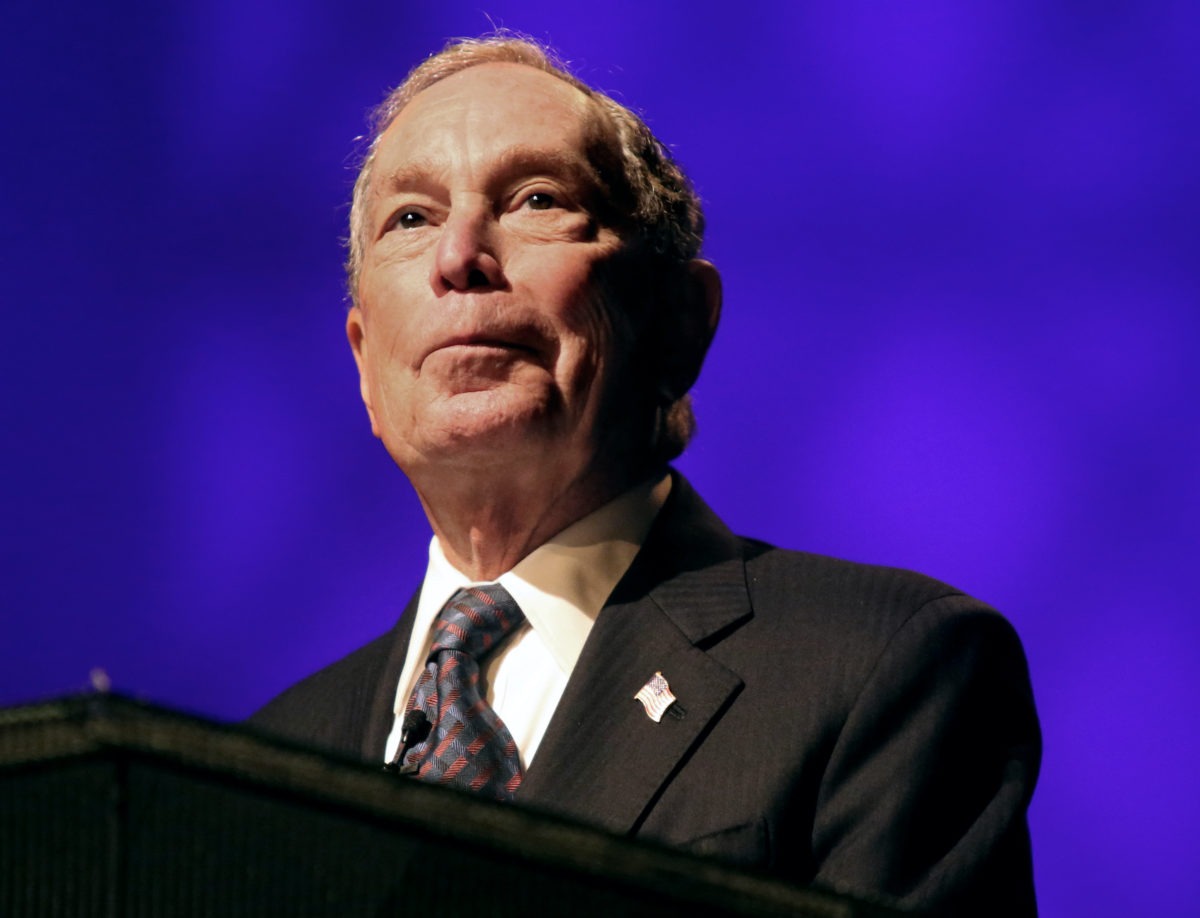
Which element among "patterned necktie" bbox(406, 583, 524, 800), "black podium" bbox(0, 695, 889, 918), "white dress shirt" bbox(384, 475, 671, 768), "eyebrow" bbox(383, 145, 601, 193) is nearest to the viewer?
"black podium" bbox(0, 695, 889, 918)

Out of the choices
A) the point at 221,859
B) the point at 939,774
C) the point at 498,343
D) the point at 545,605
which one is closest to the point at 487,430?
the point at 498,343

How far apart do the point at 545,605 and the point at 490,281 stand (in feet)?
1.25

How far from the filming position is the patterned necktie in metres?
1.84

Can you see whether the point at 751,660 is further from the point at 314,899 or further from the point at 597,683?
the point at 314,899

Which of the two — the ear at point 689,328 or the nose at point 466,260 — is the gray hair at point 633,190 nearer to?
the ear at point 689,328

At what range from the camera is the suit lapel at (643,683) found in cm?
179

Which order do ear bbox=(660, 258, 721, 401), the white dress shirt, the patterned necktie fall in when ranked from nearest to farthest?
the patterned necktie, the white dress shirt, ear bbox=(660, 258, 721, 401)

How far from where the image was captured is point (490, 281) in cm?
202

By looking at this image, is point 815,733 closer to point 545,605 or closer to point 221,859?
point 545,605

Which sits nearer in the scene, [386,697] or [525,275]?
[525,275]

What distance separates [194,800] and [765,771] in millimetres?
1011

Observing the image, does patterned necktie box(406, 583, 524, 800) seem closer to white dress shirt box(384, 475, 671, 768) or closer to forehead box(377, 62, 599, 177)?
white dress shirt box(384, 475, 671, 768)

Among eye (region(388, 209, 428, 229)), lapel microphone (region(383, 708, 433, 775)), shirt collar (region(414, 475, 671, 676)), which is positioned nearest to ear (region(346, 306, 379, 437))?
eye (region(388, 209, 428, 229))

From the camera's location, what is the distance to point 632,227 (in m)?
2.18
